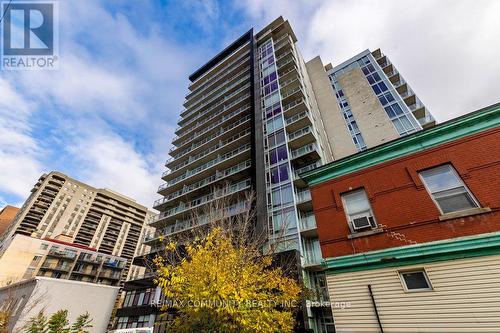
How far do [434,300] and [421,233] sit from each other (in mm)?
2050

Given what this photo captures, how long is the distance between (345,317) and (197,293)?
5.57m

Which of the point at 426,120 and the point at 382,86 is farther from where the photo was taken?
the point at 382,86

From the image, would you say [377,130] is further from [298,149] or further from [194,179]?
[194,179]

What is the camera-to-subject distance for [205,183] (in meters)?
33.7

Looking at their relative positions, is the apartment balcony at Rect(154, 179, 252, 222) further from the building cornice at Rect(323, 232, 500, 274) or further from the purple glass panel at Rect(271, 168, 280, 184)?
the building cornice at Rect(323, 232, 500, 274)

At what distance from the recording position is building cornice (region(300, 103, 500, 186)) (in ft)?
26.8

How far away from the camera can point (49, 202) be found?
251ft

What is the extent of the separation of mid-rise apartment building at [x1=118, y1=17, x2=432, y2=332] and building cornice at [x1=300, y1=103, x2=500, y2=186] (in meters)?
9.24

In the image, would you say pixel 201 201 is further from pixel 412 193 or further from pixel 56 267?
pixel 56 267

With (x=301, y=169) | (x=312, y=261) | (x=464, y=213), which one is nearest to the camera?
(x=464, y=213)

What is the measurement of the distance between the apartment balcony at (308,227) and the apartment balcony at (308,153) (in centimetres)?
701

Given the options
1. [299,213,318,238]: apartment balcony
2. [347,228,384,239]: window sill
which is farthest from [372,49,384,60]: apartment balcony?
[347,228,384,239]: window sill

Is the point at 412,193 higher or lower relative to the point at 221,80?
lower

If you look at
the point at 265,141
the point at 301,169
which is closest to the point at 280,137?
the point at 265,141
